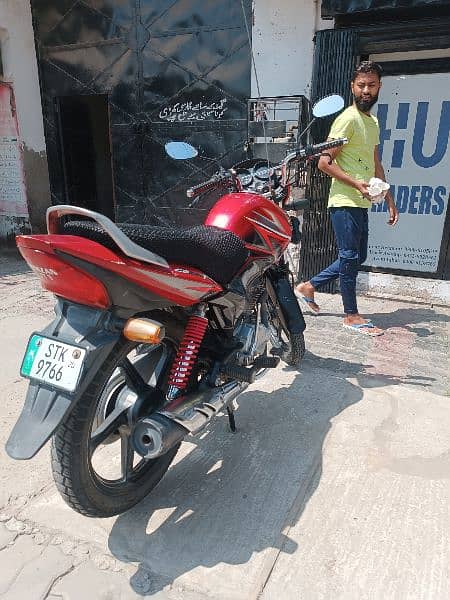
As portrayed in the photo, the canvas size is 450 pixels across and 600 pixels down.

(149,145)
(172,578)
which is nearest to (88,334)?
(172,578)

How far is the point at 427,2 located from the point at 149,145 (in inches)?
130

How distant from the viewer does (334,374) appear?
10.8 ft

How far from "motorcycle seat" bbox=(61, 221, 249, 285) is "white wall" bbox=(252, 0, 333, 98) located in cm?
320

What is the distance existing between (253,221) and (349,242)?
1679 millimetres

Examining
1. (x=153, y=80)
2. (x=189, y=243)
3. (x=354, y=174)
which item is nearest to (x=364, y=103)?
(x=354, y=174)

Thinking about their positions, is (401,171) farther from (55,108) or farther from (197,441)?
(55,108)

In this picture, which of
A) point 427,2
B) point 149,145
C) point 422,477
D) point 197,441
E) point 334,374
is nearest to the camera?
point 422,477

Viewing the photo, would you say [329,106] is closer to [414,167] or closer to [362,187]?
[362,187]

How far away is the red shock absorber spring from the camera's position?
1900mm

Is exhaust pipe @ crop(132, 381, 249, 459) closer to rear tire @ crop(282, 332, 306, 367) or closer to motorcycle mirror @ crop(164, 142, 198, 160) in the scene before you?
rear tire @ crop(282, 332, 306, 367)

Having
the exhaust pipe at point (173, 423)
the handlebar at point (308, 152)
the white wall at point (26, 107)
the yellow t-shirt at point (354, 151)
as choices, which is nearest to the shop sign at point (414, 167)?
the yellow t-shirt at point (354, 151)

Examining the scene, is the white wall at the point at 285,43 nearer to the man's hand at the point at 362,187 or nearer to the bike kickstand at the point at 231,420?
the man's hand at the point at 362,187

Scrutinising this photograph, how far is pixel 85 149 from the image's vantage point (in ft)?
23.5

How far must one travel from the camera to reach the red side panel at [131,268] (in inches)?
59.7
